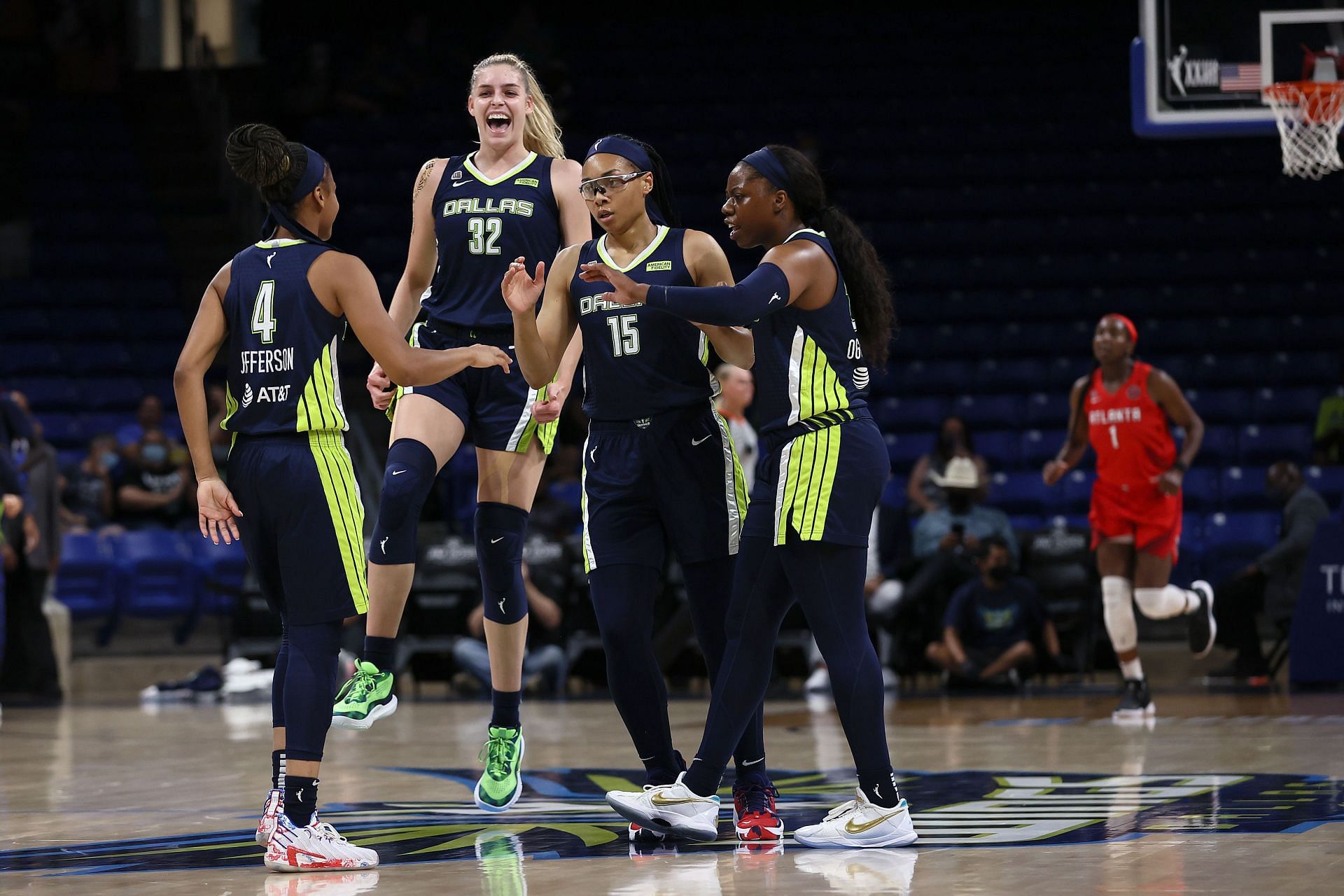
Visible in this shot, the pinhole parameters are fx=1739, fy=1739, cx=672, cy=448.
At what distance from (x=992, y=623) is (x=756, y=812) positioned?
6348mm

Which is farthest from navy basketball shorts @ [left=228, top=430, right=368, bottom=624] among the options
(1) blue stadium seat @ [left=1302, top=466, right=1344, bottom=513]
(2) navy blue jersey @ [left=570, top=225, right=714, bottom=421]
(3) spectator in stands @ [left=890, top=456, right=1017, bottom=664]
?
(1) blue stadium seat @ [left=1302, top=466, right=1344, bottom=513]

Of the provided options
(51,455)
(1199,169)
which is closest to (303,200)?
(51,455)

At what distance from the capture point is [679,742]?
818cm

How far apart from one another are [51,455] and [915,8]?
39.0 feet

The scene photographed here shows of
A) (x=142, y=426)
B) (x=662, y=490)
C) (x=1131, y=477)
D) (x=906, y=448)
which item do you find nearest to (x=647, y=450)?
(x=662, y=490)

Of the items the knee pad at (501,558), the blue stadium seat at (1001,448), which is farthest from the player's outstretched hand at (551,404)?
the blue stadium seat at (1001,448)

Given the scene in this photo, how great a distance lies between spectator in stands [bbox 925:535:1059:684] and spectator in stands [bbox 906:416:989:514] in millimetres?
1117

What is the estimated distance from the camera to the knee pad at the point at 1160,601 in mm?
9469

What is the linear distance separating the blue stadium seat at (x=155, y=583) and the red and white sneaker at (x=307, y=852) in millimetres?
8856

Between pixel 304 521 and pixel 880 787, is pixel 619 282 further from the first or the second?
pixel 880 787

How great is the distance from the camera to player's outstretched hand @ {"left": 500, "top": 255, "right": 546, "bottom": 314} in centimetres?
489

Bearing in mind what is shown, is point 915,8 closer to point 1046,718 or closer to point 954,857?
point 1046,718

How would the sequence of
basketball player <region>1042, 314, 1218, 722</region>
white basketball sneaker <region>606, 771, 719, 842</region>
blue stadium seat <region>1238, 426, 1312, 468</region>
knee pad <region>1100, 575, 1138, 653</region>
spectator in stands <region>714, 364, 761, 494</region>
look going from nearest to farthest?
white basketball sneaker <region>606, 771, 719, 842</region> < basketball player <region>1042, 314, 1218, 722</region> < knee pad <region>1100, 575, 1138, 653</region> < spectator in stands <region>714, 364, 761, 494</region> < blue stadium seat <region>1238, 426, 1312, 468</region>

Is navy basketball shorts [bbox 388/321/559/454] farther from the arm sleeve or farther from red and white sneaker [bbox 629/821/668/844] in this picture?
red and white sneaker [bbox 629/821/668/844]
